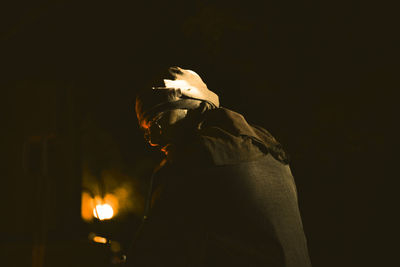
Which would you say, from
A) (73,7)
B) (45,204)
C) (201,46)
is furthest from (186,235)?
(73,7)

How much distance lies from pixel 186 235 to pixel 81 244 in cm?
230

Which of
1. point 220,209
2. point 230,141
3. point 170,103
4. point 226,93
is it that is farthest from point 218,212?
point 226,93

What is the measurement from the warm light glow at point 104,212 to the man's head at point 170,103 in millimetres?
2136

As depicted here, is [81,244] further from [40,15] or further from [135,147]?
[40,15]

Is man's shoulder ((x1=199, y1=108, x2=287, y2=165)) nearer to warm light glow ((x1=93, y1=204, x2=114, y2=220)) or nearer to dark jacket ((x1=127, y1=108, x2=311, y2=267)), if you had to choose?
dark jacket ((x1=127, y1=108, x2=311, y2=267))

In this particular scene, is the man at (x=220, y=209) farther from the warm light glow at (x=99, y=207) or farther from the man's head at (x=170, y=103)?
the warm light glow at (x=99, y=207)

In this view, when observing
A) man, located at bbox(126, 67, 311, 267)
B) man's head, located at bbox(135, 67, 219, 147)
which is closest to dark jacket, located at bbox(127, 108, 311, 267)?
man, located at bbox(126, 67, 311, 267)

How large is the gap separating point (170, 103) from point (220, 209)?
91 cm

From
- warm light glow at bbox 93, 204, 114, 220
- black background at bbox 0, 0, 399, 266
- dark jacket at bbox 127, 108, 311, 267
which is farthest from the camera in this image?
warm light glow at bbox 93, 204, 114, 220

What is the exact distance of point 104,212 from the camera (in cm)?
416

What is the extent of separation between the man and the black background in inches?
51.2

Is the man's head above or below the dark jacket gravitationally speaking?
above

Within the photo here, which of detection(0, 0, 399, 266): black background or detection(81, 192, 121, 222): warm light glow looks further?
detection(81, 192, 121, 222): warm light glow

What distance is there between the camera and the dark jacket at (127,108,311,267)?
5.35 feet
